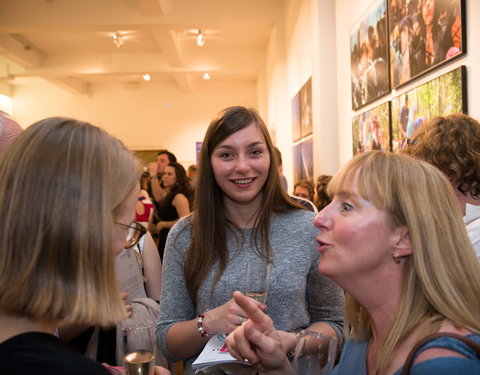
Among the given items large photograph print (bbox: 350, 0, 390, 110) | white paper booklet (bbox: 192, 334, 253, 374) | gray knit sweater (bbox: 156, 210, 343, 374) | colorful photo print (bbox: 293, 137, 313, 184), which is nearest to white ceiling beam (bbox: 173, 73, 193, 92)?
colorful photo print (bbox: 293, 137, 313, 184)

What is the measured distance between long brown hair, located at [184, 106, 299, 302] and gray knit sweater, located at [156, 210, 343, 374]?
0.11 ft

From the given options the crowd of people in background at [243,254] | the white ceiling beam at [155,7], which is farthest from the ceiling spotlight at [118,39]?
the crowd of people in background at [243,254]

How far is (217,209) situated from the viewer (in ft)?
6.53

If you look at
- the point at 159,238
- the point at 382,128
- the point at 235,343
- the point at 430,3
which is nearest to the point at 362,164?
the point at 235,343

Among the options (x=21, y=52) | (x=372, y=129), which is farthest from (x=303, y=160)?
(x=21, y=52)

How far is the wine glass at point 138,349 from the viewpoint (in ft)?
4.17

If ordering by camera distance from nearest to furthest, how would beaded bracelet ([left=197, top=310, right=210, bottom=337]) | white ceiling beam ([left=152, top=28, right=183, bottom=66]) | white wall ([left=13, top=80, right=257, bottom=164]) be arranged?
beaded bracelet ([left=197, top=310, right=210, bottom=337])
white ceiling beam ([left=152, top=28, right=183, bottom=66])
white wall ([left=13, top=80, right=257, bottom=164])

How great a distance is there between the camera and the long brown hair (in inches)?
73.1

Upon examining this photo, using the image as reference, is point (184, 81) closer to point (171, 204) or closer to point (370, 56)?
point (171, 204)

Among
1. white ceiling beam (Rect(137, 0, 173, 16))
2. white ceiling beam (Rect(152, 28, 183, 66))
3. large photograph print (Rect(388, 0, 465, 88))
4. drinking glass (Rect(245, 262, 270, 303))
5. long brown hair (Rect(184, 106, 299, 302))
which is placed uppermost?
white ceiling beam (Rect(137, 0, 173, 16))

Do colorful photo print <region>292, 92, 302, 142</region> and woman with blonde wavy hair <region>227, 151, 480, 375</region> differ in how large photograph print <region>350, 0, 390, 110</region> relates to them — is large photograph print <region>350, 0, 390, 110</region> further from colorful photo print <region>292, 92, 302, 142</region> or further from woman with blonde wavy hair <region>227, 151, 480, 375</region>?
woman with blonde wavy hair <region>227, 151, 480, 375</region>

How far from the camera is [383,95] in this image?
407 centimetres

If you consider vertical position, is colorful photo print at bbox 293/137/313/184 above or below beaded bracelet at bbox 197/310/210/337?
above

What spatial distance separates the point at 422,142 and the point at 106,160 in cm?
165
